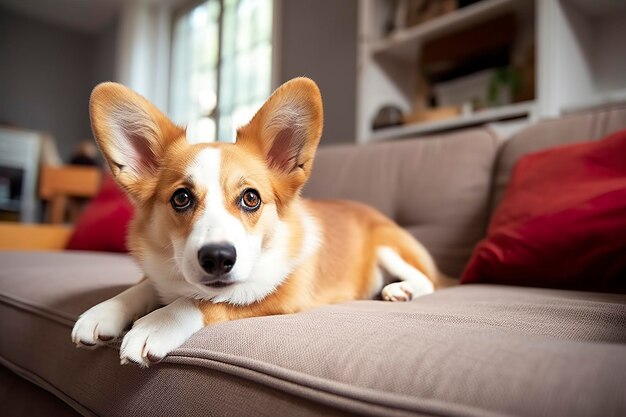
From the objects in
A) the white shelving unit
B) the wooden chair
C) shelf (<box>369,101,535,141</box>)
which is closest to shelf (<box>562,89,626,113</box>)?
the white shelving unit

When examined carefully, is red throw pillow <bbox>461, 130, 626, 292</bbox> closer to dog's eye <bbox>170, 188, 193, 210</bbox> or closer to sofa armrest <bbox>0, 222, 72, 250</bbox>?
dog's eye <bbox>170, 188, 193, 210</bbox>

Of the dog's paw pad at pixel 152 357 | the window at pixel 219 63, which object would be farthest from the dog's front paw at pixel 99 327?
the window at pixel 219 63

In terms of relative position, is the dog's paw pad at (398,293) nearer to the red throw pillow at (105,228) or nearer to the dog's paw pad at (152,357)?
the dog's paw pad at (152,357)

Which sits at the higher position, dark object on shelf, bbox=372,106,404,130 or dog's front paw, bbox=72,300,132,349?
dark object on shelf, bbox=372,106,404,130

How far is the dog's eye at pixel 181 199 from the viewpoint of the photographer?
0.81 meters

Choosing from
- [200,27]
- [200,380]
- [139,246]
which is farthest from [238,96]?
[200,380]

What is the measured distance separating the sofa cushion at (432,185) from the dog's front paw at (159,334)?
920 mm

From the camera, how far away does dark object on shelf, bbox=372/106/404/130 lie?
224 cm

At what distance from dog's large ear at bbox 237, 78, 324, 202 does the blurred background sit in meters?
0.10

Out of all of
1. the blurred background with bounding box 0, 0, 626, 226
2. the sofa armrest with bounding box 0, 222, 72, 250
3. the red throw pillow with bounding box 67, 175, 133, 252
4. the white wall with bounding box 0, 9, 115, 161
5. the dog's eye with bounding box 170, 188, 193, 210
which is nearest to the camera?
the dog's eye with bounding box 170, 188, 193, 210

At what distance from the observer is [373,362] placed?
0.54 m

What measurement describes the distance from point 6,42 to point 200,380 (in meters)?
7.33

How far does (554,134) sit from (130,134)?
118cm

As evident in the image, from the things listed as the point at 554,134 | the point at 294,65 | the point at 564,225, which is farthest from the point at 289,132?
the point at 294,65
